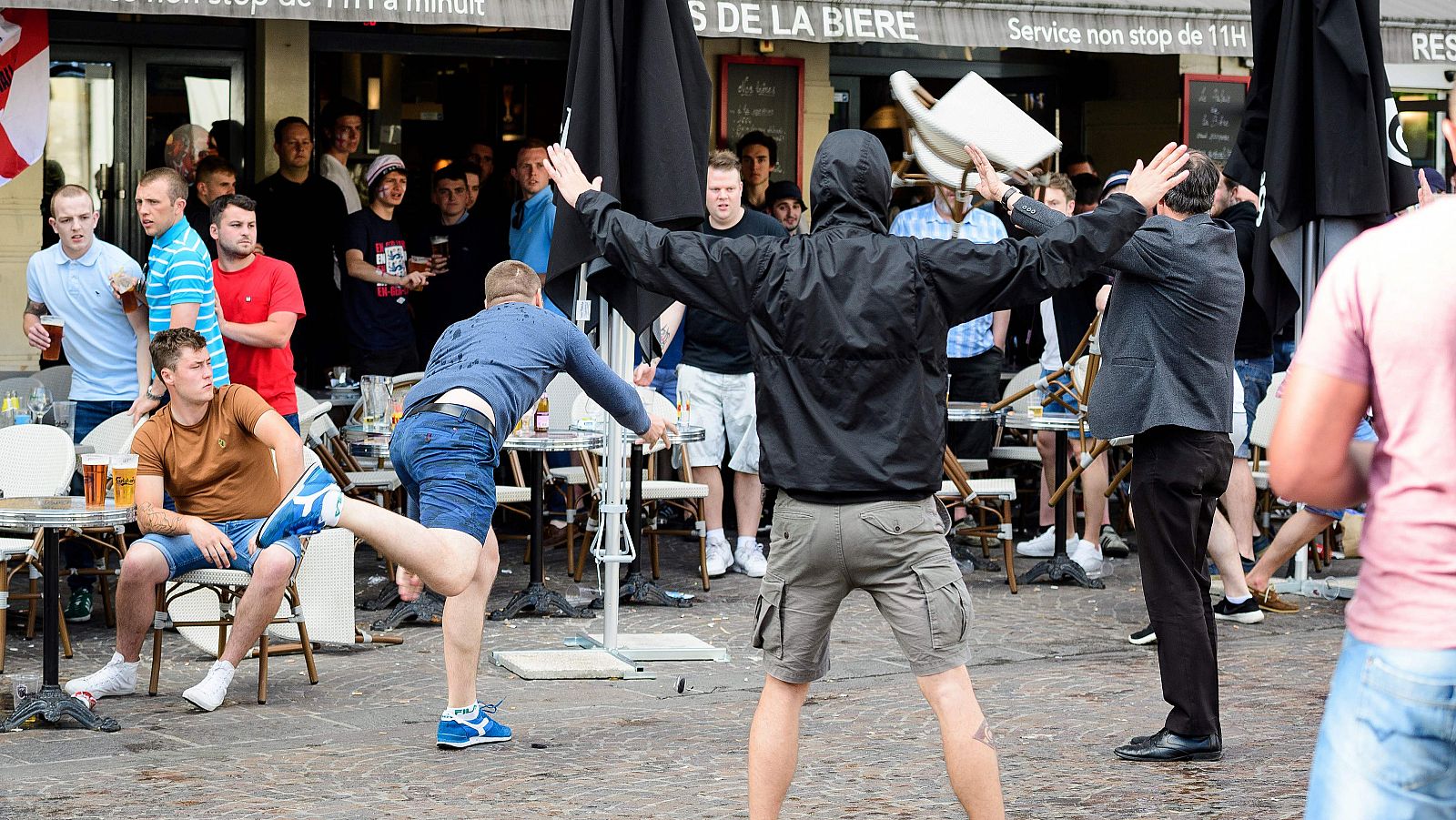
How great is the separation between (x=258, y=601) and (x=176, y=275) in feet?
5.70

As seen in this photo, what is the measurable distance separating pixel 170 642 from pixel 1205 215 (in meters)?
4.65

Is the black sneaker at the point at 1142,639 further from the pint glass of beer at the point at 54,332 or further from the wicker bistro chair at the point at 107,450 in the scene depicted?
the pint glass of beer at the point at 54,332

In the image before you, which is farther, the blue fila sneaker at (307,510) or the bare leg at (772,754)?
the blue fila sneaker at (307,510)

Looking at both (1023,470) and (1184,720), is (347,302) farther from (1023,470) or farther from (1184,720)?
(1184,720)

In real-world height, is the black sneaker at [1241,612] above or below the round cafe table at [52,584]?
below

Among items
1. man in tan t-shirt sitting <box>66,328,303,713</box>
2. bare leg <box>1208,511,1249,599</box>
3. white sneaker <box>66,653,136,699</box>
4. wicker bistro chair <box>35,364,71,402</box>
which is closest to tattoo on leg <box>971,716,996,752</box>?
man in tan t-shirt sitting <box>66,328,303,713</box>

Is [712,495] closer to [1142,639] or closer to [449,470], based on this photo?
[1142,639]

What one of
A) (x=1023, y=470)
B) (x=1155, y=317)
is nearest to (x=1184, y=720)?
(x=1155, y=317)

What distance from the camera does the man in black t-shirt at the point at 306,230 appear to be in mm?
10828

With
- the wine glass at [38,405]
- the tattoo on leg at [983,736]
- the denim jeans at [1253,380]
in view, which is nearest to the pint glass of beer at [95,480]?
the wine glass at [38,405]

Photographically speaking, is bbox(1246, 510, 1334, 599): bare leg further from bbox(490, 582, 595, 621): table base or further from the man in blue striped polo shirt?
the man in blue striped polo shirt

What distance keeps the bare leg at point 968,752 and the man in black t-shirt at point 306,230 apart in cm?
723

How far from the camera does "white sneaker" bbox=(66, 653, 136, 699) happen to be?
648 centimetres

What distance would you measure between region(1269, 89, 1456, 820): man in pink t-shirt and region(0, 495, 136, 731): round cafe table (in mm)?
4474
